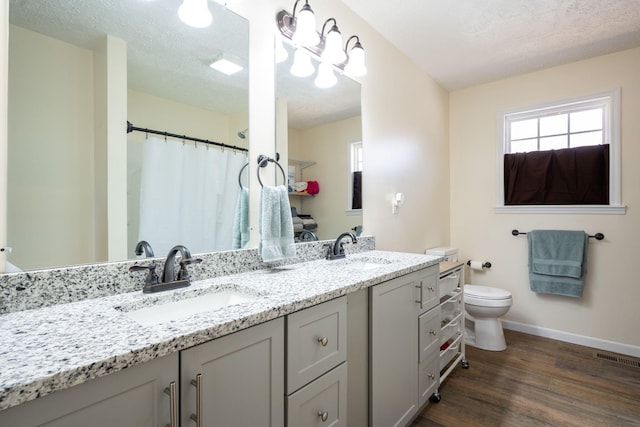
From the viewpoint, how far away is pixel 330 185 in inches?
79.8

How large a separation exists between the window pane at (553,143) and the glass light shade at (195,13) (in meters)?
3.01

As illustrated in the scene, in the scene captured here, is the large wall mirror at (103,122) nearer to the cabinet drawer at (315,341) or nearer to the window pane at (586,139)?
the cabinet drawer at (315,341)

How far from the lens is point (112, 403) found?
0.59 m

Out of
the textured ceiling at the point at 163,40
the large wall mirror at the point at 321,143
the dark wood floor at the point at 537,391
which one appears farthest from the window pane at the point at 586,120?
the textured ceiling at the point at 163,40

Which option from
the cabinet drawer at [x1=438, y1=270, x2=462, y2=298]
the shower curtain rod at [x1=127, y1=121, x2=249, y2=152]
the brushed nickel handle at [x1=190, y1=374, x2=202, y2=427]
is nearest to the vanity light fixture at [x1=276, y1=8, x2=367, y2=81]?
the shower curtain rod at [x1=127, y1=121, x2=249, y2=152]

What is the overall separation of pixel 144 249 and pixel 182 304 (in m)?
0.27

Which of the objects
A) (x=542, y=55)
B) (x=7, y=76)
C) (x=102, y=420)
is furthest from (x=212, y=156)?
(x=542, y=55)

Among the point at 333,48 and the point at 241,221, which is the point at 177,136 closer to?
the point at 241,221

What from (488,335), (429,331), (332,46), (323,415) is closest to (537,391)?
(488,335)

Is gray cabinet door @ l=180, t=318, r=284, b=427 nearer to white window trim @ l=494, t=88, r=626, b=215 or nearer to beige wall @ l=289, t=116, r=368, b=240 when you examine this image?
beige wall @ l=289, t=116, r=368, b=240

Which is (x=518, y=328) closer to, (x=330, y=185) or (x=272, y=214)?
(x=330, y=185)

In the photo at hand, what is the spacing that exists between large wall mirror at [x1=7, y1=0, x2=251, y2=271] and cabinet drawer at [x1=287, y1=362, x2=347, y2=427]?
71cm

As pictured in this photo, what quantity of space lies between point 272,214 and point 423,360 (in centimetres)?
115

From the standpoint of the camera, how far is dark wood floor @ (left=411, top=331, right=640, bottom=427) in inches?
68.7
